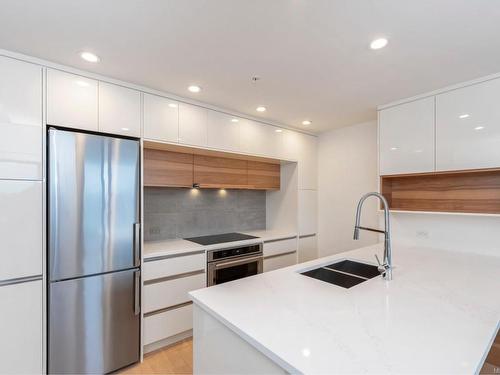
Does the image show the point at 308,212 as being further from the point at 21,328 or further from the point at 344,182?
the point at 21,328

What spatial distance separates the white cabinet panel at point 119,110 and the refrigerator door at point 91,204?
11 cm

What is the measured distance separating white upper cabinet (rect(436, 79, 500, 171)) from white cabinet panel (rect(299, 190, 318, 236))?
170 centimetres

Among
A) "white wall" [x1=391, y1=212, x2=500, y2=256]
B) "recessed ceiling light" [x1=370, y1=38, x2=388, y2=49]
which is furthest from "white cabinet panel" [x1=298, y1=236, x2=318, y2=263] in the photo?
"recessed ceiling light" [x1=370, y1=38, x2=388, y2=49]

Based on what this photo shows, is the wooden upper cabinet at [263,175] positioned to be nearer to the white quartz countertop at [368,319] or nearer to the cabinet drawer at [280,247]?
the cabinet drawer at [280,247]

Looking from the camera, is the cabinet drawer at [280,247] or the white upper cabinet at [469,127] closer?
the white upper cabinet at [469,127]

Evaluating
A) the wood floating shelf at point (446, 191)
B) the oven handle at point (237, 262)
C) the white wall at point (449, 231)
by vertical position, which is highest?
the wood floating shelf at point (446, 191)

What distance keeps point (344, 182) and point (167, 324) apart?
2.85m

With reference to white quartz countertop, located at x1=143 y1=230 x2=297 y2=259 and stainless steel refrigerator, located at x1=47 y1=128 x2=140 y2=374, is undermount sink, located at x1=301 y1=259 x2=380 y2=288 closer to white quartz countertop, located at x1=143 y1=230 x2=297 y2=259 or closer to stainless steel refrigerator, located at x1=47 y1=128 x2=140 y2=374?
white quartz countertop, located at x1=143 y1=230 x2=297 y2=259

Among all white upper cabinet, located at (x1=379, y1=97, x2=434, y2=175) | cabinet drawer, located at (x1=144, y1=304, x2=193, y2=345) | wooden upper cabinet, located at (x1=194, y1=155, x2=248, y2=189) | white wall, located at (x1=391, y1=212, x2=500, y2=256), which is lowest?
cabinet drawer, located at (x1=144, y1=304, x2=193, y2=345)

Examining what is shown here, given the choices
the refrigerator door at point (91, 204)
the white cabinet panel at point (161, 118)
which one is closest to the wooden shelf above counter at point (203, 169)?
the white cabinet panel at point (161, 118)

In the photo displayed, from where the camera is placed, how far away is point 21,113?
1.71m

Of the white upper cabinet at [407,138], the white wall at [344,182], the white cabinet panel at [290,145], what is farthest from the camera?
the white cabinet panel at [290,145]

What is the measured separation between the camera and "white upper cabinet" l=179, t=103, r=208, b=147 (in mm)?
2504

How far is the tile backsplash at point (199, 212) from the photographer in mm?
2844
